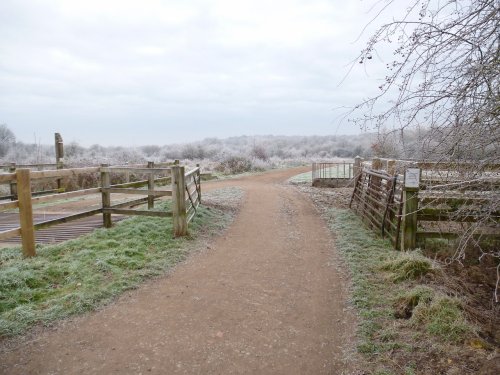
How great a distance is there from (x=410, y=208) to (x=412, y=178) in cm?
59

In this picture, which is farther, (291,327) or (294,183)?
(294,183)

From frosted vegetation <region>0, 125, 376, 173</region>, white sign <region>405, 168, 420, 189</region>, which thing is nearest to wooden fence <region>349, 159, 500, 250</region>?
white sign <region>405, 168, 420, 189</region>

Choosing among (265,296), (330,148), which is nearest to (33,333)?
(265,296)

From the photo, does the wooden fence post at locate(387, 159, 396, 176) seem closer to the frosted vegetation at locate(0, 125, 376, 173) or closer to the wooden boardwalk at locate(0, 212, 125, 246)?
the frosted vegetation at locate(0, 125, 376, 173)

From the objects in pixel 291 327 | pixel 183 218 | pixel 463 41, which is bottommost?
pixel 291 327

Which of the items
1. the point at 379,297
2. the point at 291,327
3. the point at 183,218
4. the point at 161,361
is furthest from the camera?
the point at 183,218

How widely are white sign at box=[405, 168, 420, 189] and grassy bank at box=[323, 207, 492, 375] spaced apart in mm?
1331

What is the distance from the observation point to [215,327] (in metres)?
4.34

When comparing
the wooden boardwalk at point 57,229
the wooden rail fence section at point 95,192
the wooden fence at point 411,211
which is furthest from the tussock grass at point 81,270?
the wooden fence at point 411,211

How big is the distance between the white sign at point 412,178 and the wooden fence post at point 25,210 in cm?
646

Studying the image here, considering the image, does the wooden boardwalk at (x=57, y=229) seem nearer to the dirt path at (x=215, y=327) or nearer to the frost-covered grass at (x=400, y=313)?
the dirt path at (x=215, y=327)

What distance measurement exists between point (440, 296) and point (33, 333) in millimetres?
4748

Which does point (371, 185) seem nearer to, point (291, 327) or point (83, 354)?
point (291, 327)

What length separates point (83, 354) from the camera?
3756 millimetres
